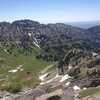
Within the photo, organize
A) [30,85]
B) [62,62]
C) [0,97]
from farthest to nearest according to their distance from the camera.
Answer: [62,62]
[30,85]
[0,97]

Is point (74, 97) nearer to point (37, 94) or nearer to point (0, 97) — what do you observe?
point (37, 94)

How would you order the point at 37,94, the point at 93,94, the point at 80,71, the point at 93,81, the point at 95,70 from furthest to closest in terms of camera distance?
1. the point at 80,71
2. the point at 95,70
3. the point at 93,81
4. the point at 37,94
5. the point at 93,94

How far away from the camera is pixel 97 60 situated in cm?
13038

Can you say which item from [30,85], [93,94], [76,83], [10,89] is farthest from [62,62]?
[93,94]

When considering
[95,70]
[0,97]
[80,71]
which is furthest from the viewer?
[80,71]

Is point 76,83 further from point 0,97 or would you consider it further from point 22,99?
point 0,97

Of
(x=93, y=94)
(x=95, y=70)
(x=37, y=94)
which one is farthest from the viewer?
(x=95, y=70)

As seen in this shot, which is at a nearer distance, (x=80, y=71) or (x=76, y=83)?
(x=76, y=83)

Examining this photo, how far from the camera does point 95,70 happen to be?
11194cm

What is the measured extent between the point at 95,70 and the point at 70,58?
220ft

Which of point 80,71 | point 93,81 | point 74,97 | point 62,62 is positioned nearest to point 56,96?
point 74,97

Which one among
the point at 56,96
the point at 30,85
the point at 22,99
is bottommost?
Answer: the point at 30,85

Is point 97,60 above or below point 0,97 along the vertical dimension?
above

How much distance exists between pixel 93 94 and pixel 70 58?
345ft
